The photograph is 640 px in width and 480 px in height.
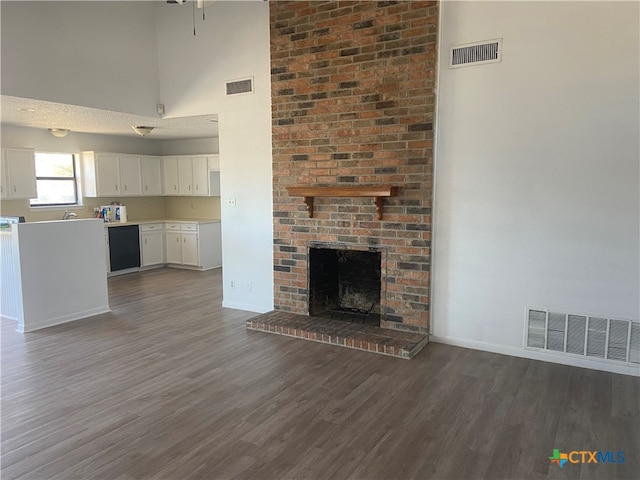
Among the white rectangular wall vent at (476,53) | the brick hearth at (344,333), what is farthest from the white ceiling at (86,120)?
the white rectangular wall vent at (476,53)

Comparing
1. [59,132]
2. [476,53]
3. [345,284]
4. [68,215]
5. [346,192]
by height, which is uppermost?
[476,53]

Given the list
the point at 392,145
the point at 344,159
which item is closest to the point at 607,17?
the point at 392,145

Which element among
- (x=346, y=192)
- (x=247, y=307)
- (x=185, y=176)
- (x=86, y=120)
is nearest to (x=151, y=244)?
(x=185, y=176)

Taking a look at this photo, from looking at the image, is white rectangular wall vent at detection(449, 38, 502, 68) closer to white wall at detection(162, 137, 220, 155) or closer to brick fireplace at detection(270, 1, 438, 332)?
brick fireplace at detection(270, 1, 438, 332)

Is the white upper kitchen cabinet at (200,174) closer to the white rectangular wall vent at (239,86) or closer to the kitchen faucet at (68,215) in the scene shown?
the kitchen faucet at (68,215)

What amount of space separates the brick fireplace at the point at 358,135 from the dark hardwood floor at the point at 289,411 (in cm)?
86

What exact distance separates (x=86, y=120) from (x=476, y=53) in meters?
5.04

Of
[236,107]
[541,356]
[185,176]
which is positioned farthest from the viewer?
[185,176]

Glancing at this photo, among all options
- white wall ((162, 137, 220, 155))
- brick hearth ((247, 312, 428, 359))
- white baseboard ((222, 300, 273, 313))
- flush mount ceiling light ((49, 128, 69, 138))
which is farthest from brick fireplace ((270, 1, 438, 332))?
flush mount ceiling light ((49, 128, 69, 138))

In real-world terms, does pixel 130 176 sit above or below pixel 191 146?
below

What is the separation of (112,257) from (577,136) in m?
6.91

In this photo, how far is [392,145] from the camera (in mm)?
4355

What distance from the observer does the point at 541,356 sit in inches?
156

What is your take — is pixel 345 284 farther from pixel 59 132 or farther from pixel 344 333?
pixel 59 132
